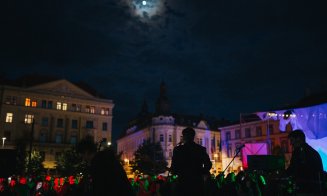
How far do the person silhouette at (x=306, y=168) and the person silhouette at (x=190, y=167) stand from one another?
2.03 meters

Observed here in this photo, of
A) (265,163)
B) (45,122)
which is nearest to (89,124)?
(45,122)

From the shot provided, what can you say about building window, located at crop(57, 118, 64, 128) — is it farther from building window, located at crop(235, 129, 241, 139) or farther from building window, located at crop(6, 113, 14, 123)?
building window, located at crop(235, 129, 241, 139)

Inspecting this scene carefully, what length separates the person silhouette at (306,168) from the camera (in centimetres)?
664

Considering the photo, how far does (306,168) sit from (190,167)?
2.49 meters

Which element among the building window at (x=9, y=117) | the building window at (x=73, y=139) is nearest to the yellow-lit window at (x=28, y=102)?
the building window at (x=9, y=117)

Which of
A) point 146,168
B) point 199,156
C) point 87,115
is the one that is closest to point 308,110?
Answer: point 199,156

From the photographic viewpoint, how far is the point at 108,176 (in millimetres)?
4730

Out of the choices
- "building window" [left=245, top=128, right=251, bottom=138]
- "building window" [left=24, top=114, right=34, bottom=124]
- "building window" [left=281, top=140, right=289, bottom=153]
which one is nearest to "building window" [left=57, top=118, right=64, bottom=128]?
"building window" [left=24, top=114, right=34, bottom=124]

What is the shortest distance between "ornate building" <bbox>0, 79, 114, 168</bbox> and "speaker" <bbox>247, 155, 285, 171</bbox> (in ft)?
181

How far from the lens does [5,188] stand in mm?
16500

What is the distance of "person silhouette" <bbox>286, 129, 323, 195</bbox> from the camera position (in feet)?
21.8

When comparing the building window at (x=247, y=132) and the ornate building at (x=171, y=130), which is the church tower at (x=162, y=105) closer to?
the ornate building at (x=171, y=130)

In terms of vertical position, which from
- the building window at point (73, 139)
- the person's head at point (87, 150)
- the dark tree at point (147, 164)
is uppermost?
the building window at point (73, 139)

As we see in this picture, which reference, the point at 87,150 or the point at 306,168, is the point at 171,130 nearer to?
the point at 306,168
